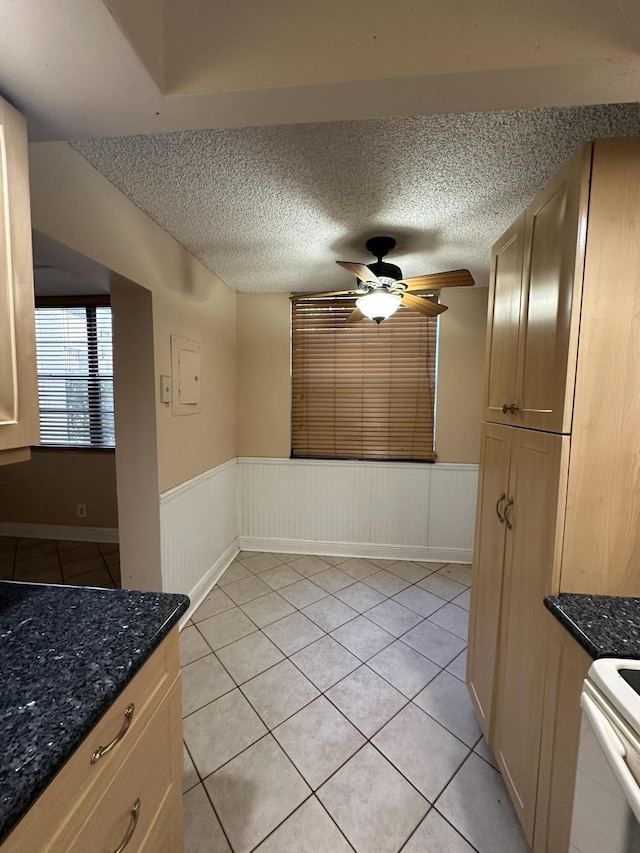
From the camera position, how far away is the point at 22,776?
51cm

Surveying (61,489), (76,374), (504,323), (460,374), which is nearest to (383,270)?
(504,323)

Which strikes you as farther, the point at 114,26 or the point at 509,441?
the point at 509,441

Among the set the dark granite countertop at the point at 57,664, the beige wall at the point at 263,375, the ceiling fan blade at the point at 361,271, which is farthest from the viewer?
the beige wall at the point at 263,375

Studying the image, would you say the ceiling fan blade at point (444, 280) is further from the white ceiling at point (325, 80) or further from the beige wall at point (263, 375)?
the beige wall at point (263, 375)

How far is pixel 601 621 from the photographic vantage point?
89 centimetres

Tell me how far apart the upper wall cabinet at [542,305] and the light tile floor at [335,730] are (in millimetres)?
1397

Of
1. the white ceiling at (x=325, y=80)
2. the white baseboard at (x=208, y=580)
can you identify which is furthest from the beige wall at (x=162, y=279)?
the white baseboard at (x=208, y=580)

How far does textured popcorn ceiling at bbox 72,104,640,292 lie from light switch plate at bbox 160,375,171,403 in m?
0.85

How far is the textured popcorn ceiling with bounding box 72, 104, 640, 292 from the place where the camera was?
1228 millimetres

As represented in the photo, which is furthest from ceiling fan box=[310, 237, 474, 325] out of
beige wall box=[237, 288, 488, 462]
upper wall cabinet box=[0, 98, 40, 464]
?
upper wall cabinet box=[0, 98, 40, 464]

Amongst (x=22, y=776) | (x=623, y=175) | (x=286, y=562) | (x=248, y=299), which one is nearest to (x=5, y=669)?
(x=22, y=776)

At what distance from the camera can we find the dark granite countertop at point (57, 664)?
0.53 m

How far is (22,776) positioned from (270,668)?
1.60 metres

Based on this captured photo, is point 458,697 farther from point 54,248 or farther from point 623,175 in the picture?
point 54,248
